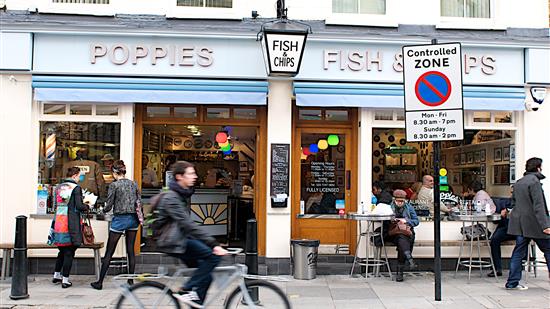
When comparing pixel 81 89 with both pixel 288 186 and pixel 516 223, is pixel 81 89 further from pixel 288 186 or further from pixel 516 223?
pixel 516 223

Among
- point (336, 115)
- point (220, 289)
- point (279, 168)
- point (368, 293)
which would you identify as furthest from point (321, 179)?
point (220, 289)

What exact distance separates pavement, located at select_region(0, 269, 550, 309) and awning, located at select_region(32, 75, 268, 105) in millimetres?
2945

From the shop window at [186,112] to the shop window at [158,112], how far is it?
0.16 m

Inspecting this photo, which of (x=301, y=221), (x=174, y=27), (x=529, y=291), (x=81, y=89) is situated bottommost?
(x=529, y=291)

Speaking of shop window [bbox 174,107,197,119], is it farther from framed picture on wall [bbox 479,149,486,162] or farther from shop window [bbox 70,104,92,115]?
framed picture on wall [bbox 479,149,486,162]

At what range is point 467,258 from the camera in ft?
32.9

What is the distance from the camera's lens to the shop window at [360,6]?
1032 cm

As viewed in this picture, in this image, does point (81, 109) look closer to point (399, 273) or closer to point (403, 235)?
point (403, 235)

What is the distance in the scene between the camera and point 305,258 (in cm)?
941

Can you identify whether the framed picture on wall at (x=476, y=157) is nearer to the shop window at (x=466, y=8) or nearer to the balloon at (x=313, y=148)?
the shop window at (x=466, y=8)

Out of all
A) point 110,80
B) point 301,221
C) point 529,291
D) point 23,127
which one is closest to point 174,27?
point 110,80

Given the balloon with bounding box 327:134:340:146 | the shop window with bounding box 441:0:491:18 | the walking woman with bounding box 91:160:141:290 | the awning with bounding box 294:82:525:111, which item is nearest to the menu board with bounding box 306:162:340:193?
the balloon with bounding box 327:134:340:146

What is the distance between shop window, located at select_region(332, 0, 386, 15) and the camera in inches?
406

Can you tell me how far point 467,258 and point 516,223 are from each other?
174 cm
